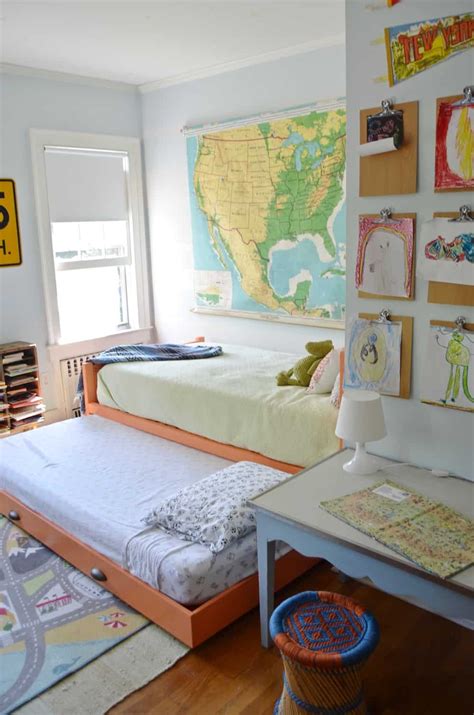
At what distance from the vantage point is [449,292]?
1.83 m

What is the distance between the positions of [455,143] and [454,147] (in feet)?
0.04

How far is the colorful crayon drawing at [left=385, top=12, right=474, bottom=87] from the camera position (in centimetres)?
168

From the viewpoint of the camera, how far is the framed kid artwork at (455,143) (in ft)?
5.61

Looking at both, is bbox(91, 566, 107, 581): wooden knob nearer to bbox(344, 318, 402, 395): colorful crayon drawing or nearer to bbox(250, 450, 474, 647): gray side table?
bbox(250, 450, 474, 647): gray side table

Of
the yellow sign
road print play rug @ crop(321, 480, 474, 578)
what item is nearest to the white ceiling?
the yellow sign

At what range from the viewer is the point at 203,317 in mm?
4867

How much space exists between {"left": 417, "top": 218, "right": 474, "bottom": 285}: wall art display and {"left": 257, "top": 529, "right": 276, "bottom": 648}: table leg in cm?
96

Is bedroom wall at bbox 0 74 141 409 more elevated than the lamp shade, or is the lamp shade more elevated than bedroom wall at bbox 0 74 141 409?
bedroom wall at bbox 0 74 141 409

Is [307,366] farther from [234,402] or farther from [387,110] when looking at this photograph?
[387,110]

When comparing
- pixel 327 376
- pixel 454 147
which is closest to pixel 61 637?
pixel 327 376

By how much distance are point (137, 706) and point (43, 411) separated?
2765 millimetres

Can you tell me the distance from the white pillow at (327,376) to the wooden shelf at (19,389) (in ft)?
6.83

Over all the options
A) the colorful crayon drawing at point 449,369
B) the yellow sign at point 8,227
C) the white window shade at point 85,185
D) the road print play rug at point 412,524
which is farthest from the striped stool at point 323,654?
the white window shade at point 85,185

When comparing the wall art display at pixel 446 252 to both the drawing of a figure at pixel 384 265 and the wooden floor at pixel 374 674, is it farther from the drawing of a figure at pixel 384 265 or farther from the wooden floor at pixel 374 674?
the wooden floor at pixel 374 674
